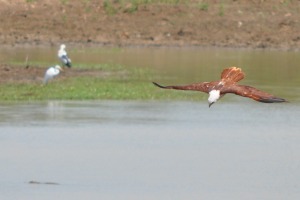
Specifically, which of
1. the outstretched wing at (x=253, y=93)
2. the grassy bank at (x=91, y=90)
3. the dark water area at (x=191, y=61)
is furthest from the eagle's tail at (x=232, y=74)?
the dark water area at (x=191, y=61)

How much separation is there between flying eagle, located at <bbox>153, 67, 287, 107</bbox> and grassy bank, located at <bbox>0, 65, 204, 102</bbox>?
11.0 meters

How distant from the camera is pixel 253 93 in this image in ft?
26.9

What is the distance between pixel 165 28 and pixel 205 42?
147cm

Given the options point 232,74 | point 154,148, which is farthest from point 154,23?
point 232,74

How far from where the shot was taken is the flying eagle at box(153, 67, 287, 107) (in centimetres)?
809

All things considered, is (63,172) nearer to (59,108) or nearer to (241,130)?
(241,130)

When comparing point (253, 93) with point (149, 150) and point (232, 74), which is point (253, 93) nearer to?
point (232, 74)

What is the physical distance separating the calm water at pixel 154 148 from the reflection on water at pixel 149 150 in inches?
0.5

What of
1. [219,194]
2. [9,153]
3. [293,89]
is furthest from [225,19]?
[219,194]

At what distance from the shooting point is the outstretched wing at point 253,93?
7.99 m

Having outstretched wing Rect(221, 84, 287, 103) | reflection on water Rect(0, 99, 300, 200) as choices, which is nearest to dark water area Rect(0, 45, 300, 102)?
reflection on water Rect(0, 99, 300, 200)

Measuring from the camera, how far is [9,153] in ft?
47.9

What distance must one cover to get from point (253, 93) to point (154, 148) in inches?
270

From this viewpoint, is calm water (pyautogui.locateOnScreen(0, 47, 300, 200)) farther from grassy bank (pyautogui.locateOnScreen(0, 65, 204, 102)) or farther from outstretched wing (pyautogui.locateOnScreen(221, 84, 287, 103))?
outstretched wing (pyautogui.locateOnScreen(221, 84, 287, 103))
